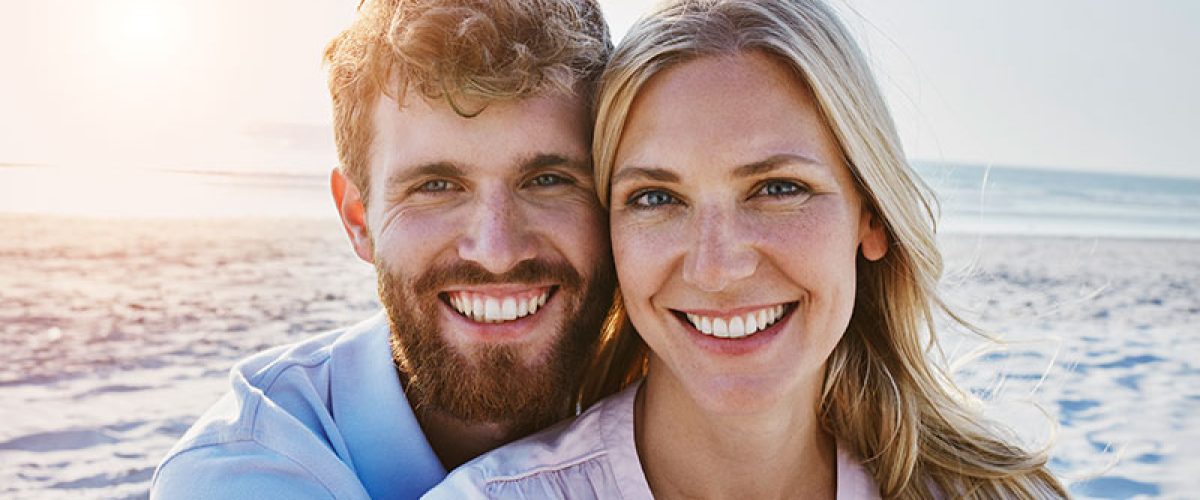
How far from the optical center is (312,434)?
2779 millimetres

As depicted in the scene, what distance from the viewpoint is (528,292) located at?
10.0ft

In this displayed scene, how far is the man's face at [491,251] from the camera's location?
9.65 ft

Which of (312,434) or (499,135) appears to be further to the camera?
(499,135)

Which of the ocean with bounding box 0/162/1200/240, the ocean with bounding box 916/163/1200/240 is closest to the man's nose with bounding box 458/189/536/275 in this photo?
the ocean with bounding box 0/162/1200/240

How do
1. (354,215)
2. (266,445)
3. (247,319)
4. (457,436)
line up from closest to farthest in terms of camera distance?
1. (266,445)
2. (457,436)
3. (354,215)
4. (247,319)

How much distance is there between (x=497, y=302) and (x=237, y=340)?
18.9 ft

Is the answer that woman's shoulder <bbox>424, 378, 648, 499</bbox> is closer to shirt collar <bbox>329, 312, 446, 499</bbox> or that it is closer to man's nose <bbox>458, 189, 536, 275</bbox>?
shirt collar <bbox>329, 312, 446, 499</bbox>

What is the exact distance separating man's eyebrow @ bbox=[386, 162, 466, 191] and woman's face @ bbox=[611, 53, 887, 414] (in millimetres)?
455

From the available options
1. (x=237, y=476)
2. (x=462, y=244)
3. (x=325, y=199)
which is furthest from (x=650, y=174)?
(x=325, y=199)

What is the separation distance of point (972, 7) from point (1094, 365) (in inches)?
747

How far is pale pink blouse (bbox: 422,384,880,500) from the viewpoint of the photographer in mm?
2639

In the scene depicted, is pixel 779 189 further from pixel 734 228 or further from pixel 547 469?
pixel 547 469

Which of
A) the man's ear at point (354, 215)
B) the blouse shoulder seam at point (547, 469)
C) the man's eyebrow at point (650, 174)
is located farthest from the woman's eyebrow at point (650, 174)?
the man's ear at point (354, 215)

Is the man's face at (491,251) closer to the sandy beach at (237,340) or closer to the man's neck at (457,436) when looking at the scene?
the man's neck at (457,436)
